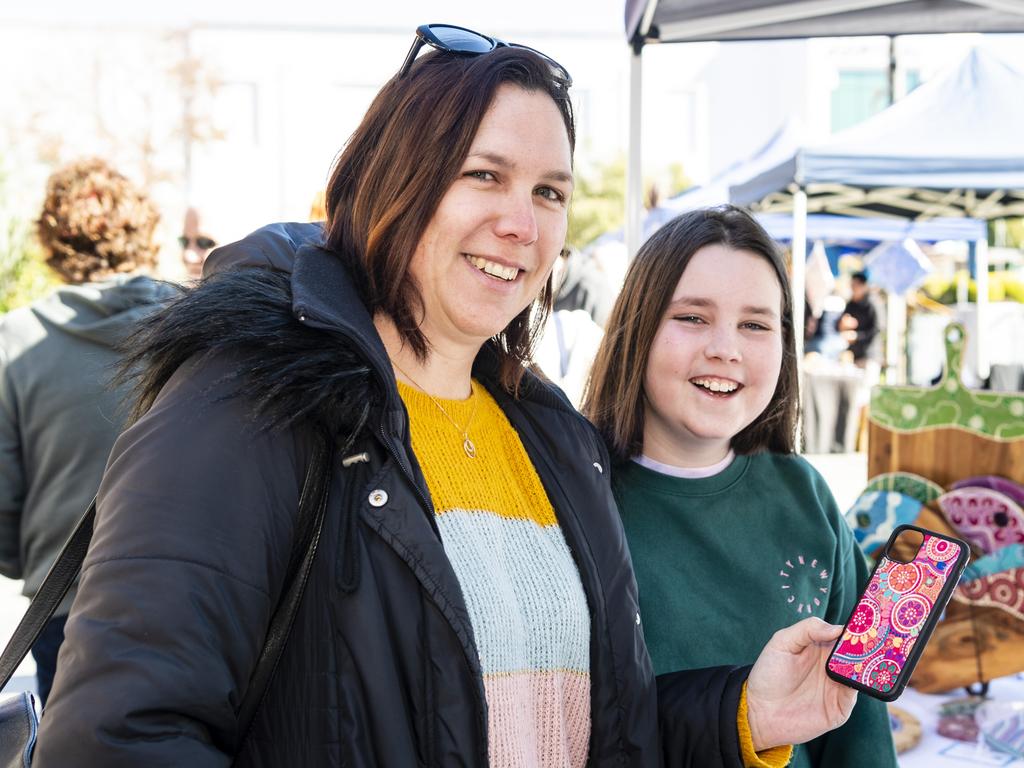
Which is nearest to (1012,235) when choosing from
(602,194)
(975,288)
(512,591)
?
(975,288)

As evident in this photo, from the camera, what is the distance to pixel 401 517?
3.75ft

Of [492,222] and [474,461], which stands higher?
[492,222]

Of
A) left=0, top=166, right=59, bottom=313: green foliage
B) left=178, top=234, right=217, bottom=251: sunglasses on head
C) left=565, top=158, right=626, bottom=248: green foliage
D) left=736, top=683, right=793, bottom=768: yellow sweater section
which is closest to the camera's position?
left=736, top=683, right=793, bottom=768: yellow sweater section

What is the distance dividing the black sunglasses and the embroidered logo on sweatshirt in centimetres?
100

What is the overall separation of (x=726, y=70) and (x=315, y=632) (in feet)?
133

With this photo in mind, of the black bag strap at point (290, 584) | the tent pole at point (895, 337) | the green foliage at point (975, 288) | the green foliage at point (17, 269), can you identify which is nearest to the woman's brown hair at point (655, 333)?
the black bag strap at point (290, 584)

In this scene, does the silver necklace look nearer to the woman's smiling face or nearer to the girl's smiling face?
the woman's smiling face

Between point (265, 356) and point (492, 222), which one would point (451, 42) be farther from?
point (265, 356)

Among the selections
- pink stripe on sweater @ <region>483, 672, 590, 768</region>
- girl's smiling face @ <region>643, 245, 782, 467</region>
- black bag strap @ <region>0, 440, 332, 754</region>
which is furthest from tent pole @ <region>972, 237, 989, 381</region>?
black bag strap @ <region>0, 440, 332, 754</region>

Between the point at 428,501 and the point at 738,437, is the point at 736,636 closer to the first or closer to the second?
the point at 738,437

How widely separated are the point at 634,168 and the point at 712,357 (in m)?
2.10

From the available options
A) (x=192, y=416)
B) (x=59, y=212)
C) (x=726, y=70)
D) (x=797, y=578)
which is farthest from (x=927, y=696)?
(x=726, y=70)

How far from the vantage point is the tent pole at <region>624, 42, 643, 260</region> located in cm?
360

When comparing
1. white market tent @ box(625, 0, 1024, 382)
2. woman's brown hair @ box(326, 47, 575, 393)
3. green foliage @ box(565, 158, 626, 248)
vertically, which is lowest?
woman's brown hair @ box(326, 47, 575, 393)
